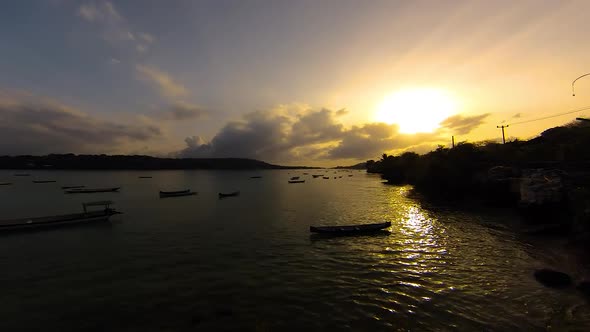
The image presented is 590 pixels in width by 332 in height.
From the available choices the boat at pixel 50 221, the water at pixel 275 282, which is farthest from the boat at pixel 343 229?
the boat at pixel 50 221

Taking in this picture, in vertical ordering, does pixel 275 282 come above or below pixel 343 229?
below

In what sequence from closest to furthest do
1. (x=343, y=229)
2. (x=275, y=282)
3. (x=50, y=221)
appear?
(x=275, y=282) → (x=343, y=229) → (x=50, y=221)

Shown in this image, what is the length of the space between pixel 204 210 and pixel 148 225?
1346 centimetres

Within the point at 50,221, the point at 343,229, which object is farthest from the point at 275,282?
the point at 50,221

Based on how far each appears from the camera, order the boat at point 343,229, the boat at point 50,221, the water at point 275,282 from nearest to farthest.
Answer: the water at point 275,282 < the boat at point 343,229 < the boat at point 50,221

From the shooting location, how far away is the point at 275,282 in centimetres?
1886

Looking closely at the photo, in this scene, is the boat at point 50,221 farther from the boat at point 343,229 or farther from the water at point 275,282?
the boat at point 343,229

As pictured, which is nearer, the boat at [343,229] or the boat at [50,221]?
the boat at [343,229]

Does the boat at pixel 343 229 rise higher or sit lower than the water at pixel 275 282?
higher

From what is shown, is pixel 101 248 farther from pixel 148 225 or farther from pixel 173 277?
pixel 173 277

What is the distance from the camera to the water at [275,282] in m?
14.0

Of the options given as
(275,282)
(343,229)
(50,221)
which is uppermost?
(50,221)

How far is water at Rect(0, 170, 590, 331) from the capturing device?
14008 millimetres

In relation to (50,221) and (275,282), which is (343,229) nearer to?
(275,282)
